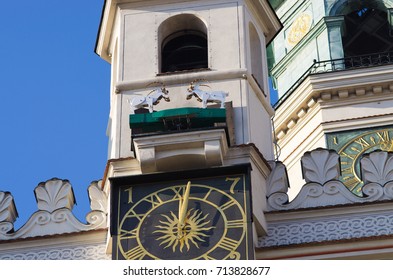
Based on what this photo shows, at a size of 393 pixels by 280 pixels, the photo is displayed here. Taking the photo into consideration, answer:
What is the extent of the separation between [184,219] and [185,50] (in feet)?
10.0

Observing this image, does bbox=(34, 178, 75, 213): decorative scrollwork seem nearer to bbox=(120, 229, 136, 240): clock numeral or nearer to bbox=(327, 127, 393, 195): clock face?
bbox=(120, 229, 136, 240): clock numeral

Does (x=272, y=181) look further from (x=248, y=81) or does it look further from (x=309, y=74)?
(x=309, y=74)

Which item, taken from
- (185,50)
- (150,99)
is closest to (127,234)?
(150,99)

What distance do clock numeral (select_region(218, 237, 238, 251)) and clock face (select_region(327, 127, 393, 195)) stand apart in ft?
17.5

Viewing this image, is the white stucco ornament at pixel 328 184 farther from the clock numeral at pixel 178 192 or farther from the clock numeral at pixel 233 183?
the clock numeral at pixel 178 192

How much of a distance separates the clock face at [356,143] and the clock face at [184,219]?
15.7 feet

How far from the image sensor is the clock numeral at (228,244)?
51.3ft

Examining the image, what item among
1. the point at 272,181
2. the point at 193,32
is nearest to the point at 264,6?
the point at 193,32

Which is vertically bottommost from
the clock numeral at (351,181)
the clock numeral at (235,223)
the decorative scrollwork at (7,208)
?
the clock numeral at (235,223)

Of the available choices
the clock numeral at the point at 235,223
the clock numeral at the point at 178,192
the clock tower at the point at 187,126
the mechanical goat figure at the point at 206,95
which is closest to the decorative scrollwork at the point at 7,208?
the clock tower at the point at 187,126

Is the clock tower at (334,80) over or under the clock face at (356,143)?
over

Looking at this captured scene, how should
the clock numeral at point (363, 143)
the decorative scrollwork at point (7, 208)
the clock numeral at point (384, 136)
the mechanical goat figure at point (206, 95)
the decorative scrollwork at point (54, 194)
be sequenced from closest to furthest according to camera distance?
1. the decorative scrollwork at point (7, 208)
2. the decorative scrollwork at point (54, 194)
3. the mechanical goat figure at point (206, 95)
4. the clock numeral at point (363, 143)
5. the clock numeral at point (384, 136)

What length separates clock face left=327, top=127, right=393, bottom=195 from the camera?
20906 millimetres

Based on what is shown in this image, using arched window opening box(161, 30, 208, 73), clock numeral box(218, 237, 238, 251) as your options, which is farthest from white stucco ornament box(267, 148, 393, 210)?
arched window opening box(161, 30, 208, 73)
